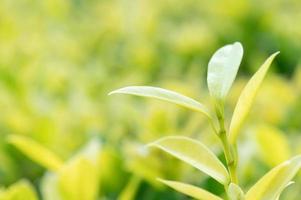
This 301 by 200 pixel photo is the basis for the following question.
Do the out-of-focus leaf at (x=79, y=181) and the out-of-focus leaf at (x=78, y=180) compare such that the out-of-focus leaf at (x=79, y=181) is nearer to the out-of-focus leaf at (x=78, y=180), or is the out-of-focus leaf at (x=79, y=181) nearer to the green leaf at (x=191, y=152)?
the out-of-focus leaf at (x=78, y=180)

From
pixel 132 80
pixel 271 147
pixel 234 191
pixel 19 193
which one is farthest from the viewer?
pixel 132 80

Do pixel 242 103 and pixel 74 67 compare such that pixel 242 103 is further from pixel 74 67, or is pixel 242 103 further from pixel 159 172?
pixel 74 67

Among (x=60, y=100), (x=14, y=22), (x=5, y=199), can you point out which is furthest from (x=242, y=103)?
(x=14, y=22)

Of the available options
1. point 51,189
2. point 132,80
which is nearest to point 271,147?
point 51,189

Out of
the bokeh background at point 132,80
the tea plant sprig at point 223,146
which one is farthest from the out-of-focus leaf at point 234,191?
the bokeh background at point 132,80

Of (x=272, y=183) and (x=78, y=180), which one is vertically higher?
(x=272, y=183)

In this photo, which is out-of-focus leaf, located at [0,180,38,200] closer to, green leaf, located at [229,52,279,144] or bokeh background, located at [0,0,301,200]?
bokeh background, located at [0,0,301,200]

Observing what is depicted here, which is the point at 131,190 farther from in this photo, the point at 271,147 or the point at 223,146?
the point at 223,146
